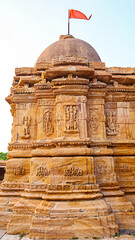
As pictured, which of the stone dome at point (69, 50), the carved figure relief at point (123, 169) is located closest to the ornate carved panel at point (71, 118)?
the carved figure relief at point (123, 169)

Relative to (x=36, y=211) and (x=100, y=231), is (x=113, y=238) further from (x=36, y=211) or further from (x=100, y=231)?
(x=36, y=211)

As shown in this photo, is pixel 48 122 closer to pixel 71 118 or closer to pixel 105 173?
pixel 71 118

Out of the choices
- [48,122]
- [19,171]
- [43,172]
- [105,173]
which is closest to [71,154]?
[43,172]

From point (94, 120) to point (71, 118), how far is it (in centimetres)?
97

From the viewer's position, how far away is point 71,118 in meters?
6.79

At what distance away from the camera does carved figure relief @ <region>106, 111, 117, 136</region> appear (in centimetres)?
746

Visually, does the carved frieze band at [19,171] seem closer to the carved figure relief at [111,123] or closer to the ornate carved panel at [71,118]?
the ornate carved panel at [71,118]

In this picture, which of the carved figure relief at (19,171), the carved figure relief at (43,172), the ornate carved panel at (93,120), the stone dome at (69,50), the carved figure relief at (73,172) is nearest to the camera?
the carved figure relief at (73,172)

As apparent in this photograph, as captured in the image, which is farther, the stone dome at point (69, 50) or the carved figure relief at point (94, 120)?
the stone dome at point (69, 50)

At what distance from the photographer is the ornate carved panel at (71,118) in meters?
6.71

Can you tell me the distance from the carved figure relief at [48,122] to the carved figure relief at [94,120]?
57.2 inches

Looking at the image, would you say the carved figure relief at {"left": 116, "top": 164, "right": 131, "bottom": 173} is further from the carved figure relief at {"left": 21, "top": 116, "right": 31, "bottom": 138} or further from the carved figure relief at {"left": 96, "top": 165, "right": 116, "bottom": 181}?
the carved figure relief at {"left": 21, "top": 116, "right": 31, "bottom": 138}

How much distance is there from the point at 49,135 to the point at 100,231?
341cm

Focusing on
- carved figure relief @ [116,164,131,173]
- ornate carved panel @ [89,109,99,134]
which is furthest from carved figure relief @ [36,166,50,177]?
carved figure relief @ [116,164,131,173]
